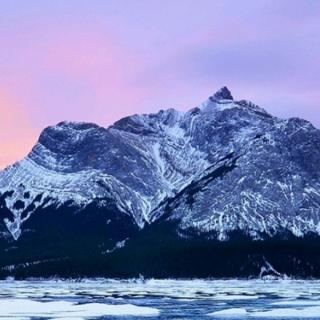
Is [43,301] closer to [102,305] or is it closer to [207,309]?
[102,305]

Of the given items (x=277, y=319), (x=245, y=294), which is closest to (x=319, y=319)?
(x=277, y=319)

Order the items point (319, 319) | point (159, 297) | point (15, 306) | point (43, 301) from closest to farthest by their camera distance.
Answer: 1. point (319, 319)
2. point (15, 306)
3. point (43, 301)
4. point (159, 297)

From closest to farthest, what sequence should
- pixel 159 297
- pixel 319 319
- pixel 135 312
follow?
1. pixel 319 319
2. pixel 135 312
3. pixel 159 297

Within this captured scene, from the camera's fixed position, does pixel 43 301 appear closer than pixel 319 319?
No

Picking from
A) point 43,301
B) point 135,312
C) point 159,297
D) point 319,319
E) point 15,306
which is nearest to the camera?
point 319,319

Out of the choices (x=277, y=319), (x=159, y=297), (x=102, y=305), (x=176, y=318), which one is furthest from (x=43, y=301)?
(x=277, y=319)

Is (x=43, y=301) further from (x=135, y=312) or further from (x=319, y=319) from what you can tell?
(x=319, y=319)

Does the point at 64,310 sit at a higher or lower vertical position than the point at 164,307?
higher

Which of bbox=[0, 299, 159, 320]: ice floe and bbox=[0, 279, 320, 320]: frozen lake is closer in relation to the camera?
bbox=[0, 279, 320, 320]: frozen lake

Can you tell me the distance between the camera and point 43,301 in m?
162

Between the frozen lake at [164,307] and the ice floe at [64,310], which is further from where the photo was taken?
the ice floe at [64,310]

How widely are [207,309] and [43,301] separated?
3785 cm

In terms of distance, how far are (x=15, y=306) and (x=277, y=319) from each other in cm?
5118

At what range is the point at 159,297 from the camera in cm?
18000
